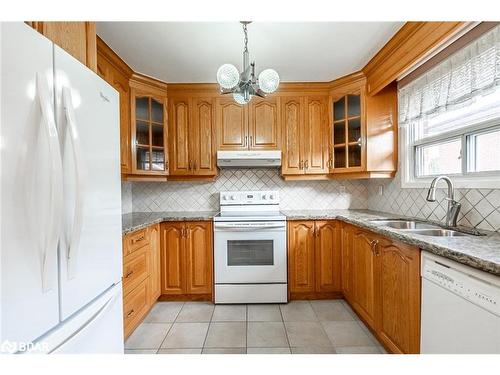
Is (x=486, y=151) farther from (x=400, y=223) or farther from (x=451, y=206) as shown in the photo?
(x=400, y=223)

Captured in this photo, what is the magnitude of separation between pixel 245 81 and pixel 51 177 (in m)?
1.32

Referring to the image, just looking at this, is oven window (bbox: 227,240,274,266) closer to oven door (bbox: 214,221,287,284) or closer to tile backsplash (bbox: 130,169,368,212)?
oven door (bbox: 214,221,287,284)

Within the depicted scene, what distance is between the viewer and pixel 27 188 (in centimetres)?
67

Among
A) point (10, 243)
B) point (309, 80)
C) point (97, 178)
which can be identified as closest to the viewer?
point (10, 243)

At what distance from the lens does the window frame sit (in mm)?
1493

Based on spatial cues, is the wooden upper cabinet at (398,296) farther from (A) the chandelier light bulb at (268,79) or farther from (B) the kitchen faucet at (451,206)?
(A) the chandelier light bulb at (268,79)

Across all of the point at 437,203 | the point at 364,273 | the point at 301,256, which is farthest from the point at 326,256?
the point at 437,203

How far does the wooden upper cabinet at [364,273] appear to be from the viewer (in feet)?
6.01

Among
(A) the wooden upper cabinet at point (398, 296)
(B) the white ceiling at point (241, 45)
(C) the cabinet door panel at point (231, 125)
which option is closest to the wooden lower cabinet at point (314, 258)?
(A) the wooden upper cabinet at point (398, 296)

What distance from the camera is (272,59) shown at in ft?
7.18

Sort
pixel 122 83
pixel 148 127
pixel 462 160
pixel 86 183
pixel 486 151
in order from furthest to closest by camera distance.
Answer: pixel 148 127 → pixel 122 83 → pixel 462 160 → pixel 486 151 → pixel 86 183
